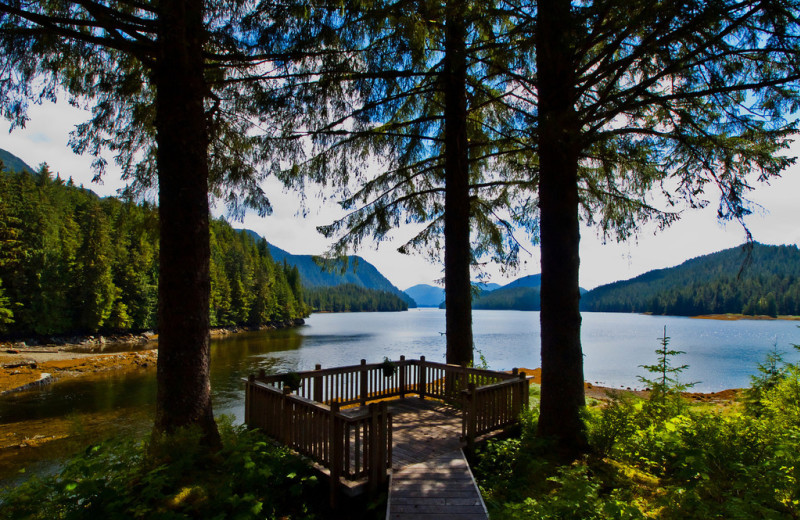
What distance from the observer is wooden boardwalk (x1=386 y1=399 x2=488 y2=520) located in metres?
4.25

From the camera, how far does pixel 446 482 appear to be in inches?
191

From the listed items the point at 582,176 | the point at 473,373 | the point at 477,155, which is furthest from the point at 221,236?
the point at 582,176

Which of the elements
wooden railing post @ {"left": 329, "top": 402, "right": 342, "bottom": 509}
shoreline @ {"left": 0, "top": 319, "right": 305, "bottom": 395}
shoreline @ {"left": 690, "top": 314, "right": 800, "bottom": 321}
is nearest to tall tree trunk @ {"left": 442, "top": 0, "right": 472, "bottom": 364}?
wooden railing post @ {"left": 329, "top": 402, "right": 342, "bottom": 509}

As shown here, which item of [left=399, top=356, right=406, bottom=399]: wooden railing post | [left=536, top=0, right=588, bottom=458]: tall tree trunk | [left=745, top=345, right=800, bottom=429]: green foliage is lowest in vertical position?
[left=399, top=356, right=406, bottom=399]: wooden railing post

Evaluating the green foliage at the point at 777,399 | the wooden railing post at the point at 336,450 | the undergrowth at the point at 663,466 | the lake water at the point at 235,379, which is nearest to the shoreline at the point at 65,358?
the lake water at the point at 235,379

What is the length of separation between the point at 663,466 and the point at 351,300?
166 meters

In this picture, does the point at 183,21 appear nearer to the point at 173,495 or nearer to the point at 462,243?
the point at 173,495

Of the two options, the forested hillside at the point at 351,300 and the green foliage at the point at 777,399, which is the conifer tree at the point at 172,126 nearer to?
the green foliage at the point at 777,399

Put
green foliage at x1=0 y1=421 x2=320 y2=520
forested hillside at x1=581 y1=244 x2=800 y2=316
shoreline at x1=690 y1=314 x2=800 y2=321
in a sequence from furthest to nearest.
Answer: forested hillside at x1=581 y1=244 x2=800 y2=316 → shoreline at x1=690 y1=314 x2=800 y2=321 → green foliage at x1=0 y1=421 x2=320 y2=520

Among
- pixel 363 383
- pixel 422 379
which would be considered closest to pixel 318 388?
pixel 363 383

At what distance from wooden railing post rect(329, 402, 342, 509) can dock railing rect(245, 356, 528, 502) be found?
11 mm

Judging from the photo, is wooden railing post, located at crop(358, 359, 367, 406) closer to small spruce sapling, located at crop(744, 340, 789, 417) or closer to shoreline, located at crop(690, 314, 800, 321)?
small spruce sapling, located at crop(744, 340, 789, 417)

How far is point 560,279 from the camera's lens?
240 inches

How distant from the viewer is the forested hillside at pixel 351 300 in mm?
154125
